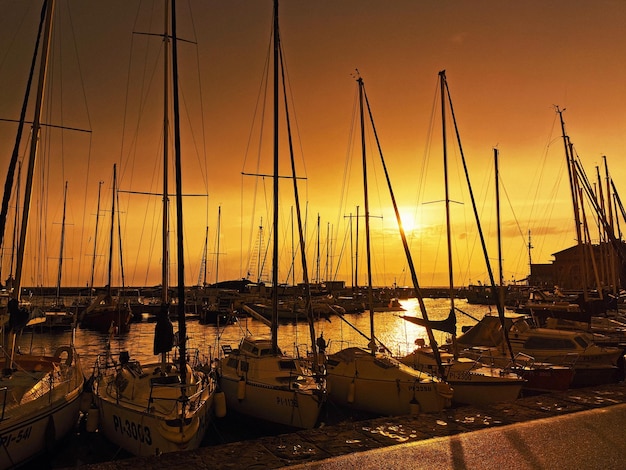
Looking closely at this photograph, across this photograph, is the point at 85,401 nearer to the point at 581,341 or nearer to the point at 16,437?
the point at 16,437

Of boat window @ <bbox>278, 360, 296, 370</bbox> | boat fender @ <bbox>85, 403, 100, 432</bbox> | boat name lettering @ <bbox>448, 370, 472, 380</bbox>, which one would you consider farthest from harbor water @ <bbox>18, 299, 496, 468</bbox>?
boat name lettering @ <bbox>448, 370, 472, 380</bbox>

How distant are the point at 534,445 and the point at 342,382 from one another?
34.2 feet

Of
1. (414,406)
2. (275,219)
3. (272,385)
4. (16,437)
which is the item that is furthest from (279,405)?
(275,219)

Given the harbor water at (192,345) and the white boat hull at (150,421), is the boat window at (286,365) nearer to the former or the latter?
the harbor water at (192,345)

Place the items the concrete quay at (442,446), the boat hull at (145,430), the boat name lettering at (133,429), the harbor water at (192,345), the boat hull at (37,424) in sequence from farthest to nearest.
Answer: the harbor water at (192,345) → the boat name lettering at (133,429) → the boat hull at (145,430) → the boat hull at (37,424) → the concrete quay at (442,446)

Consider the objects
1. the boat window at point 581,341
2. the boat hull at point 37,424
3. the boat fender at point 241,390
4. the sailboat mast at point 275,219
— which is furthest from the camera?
the boat window at point 581,341

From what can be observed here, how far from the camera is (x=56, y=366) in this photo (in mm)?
15492

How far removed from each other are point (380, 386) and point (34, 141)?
1356cm

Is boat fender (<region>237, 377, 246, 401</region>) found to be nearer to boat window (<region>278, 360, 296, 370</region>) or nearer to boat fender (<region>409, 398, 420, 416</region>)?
boat window (<region>278, 360, 296, 370</region>)

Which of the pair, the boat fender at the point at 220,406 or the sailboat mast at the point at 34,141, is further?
the boat fender at the point at 220,406

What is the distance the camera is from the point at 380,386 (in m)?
16.0

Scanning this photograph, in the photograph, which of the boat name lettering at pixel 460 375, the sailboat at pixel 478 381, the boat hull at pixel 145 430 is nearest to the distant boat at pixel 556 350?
the sailboat at pixel 478 381

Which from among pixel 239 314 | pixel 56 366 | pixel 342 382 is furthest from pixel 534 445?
pixel 239 314

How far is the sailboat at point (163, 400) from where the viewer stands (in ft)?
35.6
